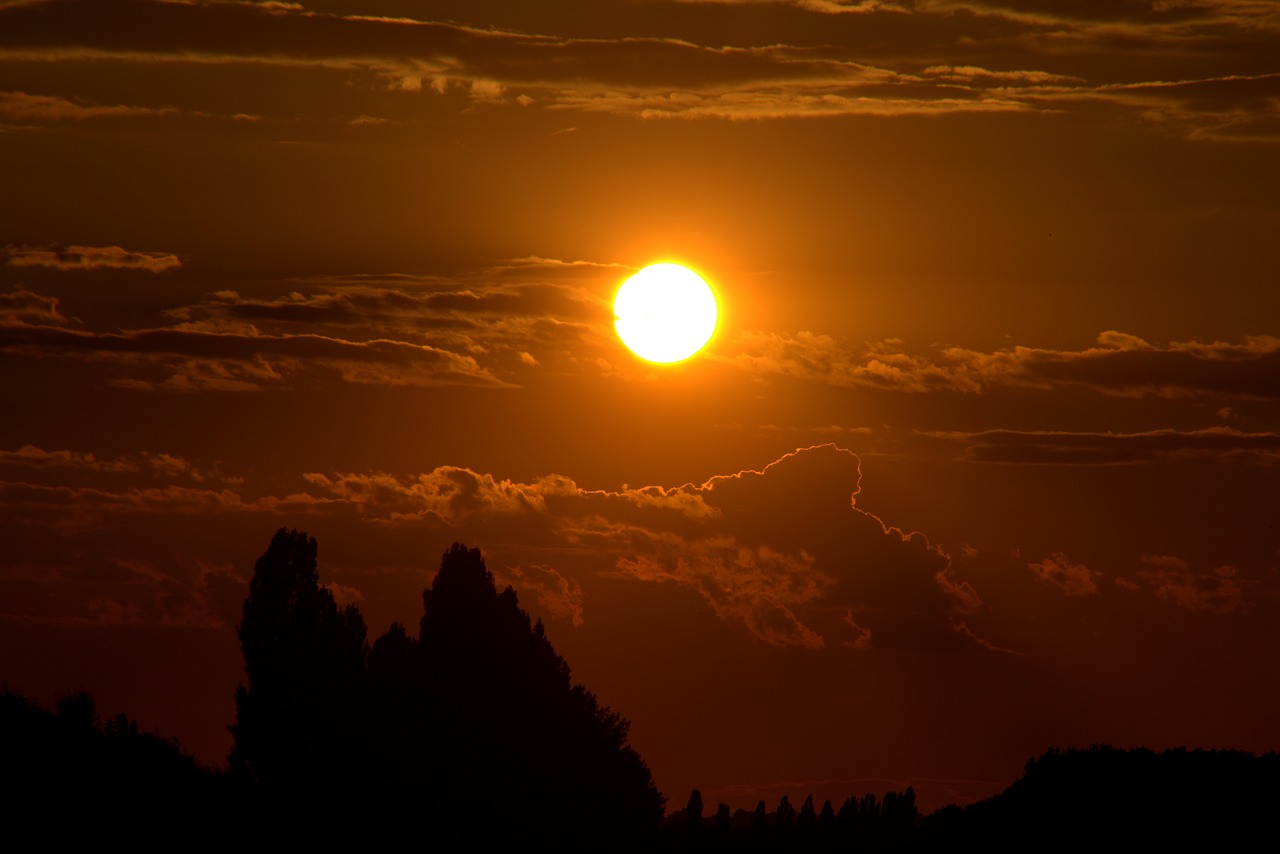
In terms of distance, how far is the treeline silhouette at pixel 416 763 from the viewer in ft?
308

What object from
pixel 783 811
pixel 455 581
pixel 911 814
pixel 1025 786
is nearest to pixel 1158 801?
pixel 1025 786

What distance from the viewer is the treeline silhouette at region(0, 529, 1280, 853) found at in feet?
308

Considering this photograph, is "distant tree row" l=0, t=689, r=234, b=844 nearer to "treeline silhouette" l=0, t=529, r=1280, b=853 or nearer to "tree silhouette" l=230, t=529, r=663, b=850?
"treeline silhouette" l=0, t=529, r=1280, b=853

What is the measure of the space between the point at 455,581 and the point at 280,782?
19583 millimetres

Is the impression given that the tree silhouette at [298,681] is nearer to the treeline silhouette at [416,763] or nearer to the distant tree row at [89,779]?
the treeline silhouette at [416,763]

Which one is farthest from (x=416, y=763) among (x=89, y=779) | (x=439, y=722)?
(x=89, y=779)

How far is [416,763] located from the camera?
398ft

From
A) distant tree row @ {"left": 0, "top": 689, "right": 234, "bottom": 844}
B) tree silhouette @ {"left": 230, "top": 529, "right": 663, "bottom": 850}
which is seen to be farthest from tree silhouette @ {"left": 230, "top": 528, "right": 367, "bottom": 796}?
distant tree row @ {"left": 0, "top": 689, "right": 234, "bottom": 844}

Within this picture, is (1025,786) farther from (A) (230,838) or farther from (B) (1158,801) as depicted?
(A) (230,838)

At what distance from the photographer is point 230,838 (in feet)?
342

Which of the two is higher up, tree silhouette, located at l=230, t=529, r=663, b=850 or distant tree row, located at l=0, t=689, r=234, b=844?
tree silhouette, located at l=230, t=529, r=663, b=850

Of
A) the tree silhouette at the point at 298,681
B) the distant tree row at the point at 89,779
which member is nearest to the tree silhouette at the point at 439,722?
the tree silhouette at the point at 298,681

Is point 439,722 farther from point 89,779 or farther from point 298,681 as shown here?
point 89,779

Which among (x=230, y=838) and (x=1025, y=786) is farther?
(x=230, y=838)
